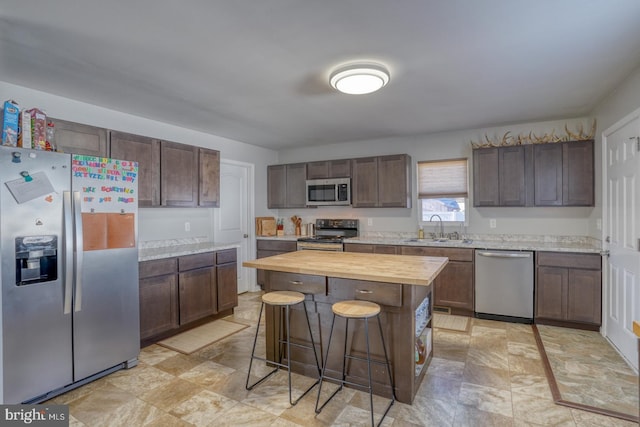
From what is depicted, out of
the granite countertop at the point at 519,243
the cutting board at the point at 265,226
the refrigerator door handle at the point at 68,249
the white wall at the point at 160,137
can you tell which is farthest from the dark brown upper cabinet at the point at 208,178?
the granite countertop at the point at 519,243

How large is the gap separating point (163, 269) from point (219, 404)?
1555 mm

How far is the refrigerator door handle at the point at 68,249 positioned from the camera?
2.32 metres

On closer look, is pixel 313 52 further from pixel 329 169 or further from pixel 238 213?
pixel 238 213

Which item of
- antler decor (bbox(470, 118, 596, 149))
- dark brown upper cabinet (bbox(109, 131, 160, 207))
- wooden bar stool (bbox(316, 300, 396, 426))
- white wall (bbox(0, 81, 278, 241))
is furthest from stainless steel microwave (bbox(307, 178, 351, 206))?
wooden bar stool (bbox(316, 300, 396, 426))

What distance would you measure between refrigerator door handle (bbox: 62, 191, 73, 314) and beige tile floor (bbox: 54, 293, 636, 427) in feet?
2.36

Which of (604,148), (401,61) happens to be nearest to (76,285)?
(401,61)

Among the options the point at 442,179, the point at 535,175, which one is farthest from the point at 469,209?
the point at 535,175

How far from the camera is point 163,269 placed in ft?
10.7

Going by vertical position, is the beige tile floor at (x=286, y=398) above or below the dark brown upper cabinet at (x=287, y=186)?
below

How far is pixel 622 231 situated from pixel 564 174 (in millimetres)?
1105

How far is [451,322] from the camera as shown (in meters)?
3.84

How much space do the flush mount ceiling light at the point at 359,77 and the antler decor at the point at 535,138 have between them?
7.66 feet

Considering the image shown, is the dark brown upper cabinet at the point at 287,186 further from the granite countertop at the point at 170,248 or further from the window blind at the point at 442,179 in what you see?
the window blind at the point at 442,179

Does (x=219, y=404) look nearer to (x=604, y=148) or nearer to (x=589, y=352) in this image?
(x=589, y=352)
